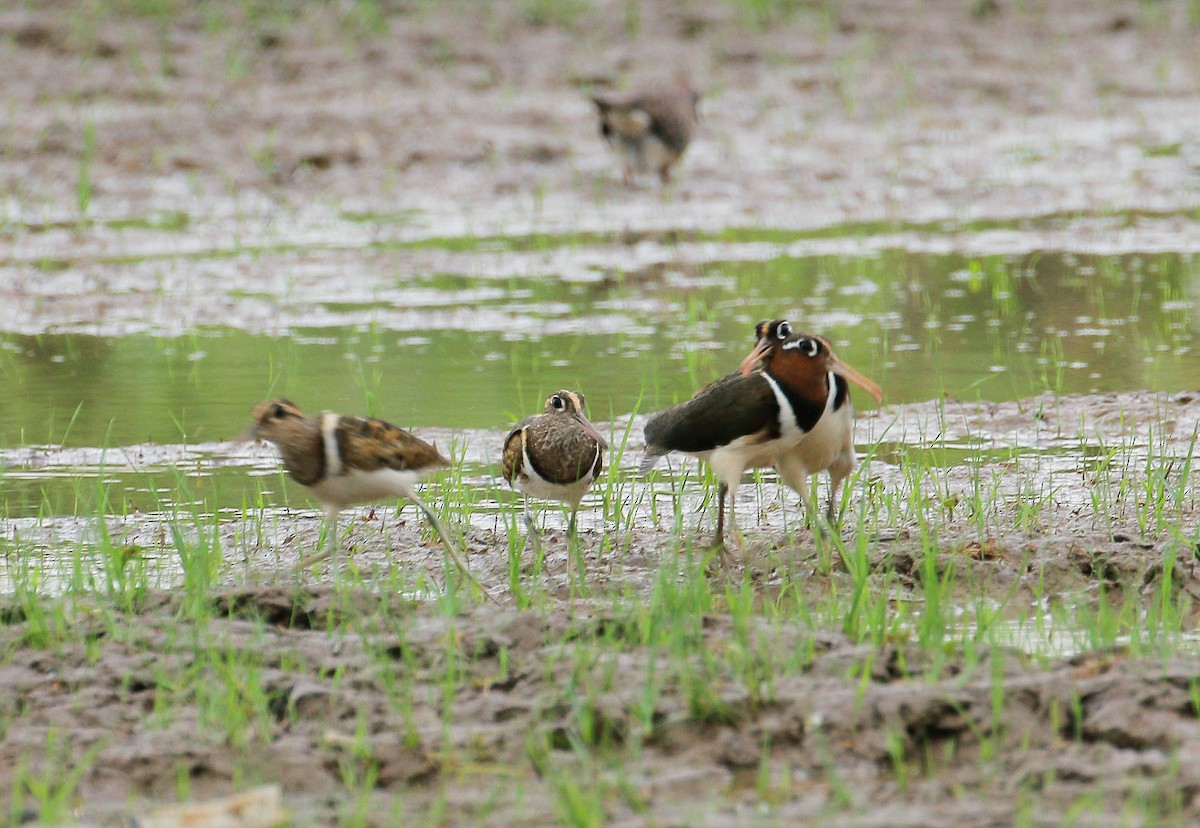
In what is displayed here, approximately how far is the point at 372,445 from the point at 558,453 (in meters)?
0.63

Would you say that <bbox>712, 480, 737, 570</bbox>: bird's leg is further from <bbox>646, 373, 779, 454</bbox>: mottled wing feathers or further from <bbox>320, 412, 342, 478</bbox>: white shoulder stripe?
<bbox>320, 412, 342, 478</bbox>: white shoulder stripe

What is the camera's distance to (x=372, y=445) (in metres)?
5.91

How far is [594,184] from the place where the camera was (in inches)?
591

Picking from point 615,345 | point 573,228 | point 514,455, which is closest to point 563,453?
point 514,455

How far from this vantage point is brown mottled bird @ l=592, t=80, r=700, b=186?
14398 mm

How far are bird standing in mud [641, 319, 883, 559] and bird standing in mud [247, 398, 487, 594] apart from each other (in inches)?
36.2

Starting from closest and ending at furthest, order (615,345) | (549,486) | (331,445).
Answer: (331,445) → (549,486) → (615,345)

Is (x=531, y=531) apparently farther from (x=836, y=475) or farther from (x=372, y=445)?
(x=836, y=475)

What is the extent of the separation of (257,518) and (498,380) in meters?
2.63

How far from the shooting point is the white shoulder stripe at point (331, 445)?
232 inches

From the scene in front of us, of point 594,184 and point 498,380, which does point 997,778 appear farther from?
point 594,184

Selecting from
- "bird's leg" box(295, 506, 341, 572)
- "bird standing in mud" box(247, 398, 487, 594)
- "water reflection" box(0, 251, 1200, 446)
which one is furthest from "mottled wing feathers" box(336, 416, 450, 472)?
"water reflection" box(0, 251, 1200, 446)

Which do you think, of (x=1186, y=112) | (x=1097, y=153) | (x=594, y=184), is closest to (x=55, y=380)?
(x=594, y=184)

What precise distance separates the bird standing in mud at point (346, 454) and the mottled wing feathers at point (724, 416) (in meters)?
0.88
